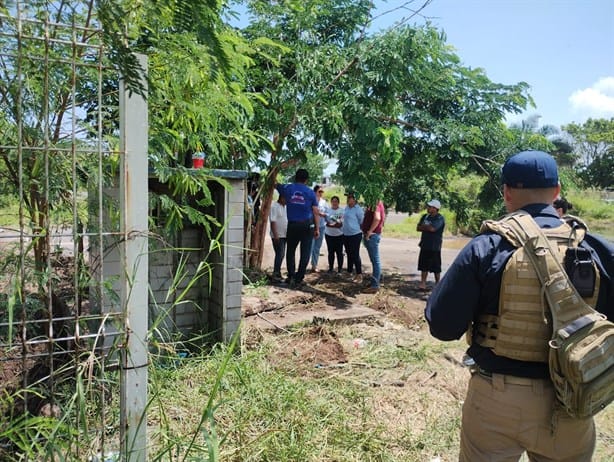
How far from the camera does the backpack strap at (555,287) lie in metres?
1.86

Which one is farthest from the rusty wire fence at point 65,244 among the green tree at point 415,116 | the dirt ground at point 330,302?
the green tree at point 415,116

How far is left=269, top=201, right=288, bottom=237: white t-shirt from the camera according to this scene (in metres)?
8.09

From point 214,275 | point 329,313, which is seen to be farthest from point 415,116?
point 214,275

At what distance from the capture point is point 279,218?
8.11 m

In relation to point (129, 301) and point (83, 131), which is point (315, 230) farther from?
point (129, 301)

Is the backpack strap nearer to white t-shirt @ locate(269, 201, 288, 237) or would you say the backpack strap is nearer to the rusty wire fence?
the rusty wire fence

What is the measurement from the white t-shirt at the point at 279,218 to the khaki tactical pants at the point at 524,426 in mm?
6137

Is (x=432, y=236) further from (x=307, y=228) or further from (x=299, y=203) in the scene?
(x=299, y=203)

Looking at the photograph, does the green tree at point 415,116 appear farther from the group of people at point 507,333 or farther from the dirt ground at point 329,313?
the group of people at point 507,333

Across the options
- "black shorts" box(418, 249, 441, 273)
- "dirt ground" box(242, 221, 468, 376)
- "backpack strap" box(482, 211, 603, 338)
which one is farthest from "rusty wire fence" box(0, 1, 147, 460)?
"black shorts" box(418, 249, 441, 273)

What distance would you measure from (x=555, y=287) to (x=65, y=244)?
8.59 feet

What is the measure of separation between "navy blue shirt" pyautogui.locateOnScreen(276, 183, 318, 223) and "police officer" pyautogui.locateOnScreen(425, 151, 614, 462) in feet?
17.6

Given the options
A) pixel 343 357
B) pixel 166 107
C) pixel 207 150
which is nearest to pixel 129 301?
pixel 166 107

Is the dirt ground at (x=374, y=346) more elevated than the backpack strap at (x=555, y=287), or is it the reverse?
the backpack strap at (x=555, y=287)
